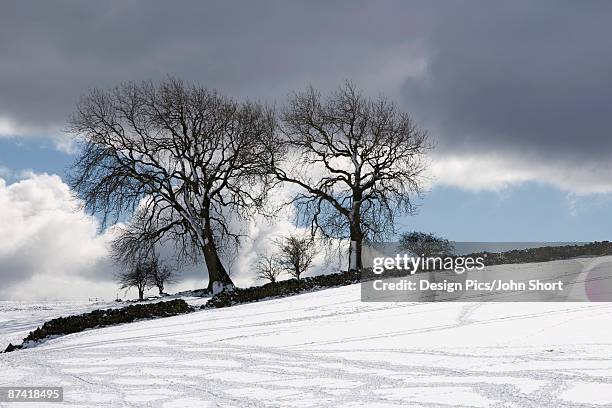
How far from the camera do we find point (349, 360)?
11109 mm

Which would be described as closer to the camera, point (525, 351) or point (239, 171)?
A: point (525, 351)

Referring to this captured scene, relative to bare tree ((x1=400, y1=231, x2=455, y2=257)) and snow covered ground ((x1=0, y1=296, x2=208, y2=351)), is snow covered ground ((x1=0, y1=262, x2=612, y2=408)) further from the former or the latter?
bare tree ((x1=400, y1=231, x2=455, y2=257))

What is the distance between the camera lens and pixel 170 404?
886cm

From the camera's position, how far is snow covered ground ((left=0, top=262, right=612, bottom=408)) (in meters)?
8.77

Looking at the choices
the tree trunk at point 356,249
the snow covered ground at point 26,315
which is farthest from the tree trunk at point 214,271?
the tree trunk at point 356,249

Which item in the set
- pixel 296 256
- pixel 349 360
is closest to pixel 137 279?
pixel 296 256

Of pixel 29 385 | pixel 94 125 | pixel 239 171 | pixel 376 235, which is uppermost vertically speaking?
pixel 94 125

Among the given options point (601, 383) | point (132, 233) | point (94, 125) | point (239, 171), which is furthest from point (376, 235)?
point (601, 383)

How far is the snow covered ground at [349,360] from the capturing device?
345 inches

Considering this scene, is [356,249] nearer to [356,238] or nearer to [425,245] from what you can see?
[356,238]

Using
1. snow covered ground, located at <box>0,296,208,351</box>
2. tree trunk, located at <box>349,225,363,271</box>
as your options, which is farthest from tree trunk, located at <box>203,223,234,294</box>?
tree trunk, located at <box>349,225,363,271</box>

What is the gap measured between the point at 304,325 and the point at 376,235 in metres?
17.9

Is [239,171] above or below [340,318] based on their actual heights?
above

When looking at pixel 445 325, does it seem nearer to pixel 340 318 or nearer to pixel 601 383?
pixel 340 318
